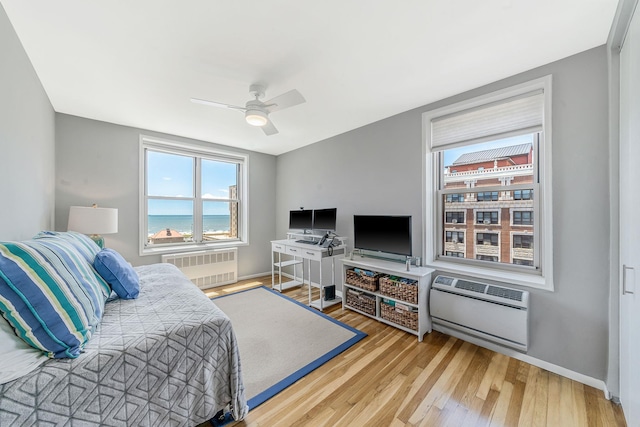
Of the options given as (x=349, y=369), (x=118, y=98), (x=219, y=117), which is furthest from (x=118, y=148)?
(x=349, y=369)

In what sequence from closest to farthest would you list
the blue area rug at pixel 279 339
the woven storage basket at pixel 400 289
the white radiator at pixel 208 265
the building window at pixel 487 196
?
1. the blue area rug at pixel 279 339
2. the building window at pixel 487 196
3. the woven storage basket at pixel 400 289
4. the white radiator at pixel 208 265

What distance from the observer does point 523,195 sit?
2215mm

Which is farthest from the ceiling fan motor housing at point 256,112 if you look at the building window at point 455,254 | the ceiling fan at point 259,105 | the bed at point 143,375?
the building window at point 455,254

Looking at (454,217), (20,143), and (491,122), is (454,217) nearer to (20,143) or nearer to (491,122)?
(491,122)

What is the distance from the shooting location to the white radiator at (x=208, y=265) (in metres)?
3.76

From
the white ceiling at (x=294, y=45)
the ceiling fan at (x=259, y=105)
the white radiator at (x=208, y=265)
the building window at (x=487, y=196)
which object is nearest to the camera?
the white ceiling at (x=294, y=45)

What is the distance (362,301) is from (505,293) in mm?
1457

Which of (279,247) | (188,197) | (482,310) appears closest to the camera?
(482,310)

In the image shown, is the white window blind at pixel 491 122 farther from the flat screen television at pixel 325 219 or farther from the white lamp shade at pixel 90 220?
the white lamp shade at pixel 90 220

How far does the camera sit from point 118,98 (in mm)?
2549

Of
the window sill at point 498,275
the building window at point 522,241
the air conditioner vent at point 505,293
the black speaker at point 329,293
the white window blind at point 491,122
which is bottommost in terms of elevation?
the black speaker at point 329,293

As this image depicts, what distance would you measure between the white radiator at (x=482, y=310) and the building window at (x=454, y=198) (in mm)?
839

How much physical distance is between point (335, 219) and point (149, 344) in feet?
8.45

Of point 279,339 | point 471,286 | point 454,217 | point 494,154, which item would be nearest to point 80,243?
point 279,339
